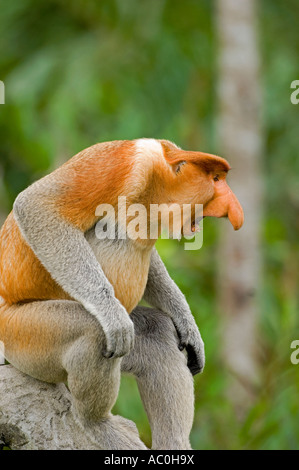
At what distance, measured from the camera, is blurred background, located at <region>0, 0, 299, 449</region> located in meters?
4.78

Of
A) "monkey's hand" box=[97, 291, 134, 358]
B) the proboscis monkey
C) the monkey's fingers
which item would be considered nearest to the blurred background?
the monkey's fingers

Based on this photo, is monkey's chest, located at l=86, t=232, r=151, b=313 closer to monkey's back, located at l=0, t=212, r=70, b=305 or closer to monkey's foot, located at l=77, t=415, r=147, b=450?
monkey's back, located at l=0, t=212, r=70, b=305

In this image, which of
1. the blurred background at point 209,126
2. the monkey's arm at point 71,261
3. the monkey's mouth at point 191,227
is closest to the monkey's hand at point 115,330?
the monkey's arm at point 71,261

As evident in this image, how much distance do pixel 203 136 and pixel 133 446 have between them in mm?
8299

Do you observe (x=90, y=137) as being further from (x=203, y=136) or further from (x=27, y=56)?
(x=203, y=136)

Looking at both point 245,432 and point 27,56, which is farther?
point 27,56

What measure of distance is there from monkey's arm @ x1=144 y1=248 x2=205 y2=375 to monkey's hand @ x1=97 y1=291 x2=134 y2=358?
0.55m

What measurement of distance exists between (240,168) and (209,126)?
145 inches

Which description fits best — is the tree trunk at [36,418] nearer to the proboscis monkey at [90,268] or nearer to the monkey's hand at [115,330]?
the proboscis monkey at [90,268]

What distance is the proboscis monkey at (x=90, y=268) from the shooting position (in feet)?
8.65

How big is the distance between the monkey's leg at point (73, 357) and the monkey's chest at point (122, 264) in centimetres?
17

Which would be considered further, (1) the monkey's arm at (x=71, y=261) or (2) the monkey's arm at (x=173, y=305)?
(2) the monkey's arm at (x=173, y=305)

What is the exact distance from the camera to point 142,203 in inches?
107

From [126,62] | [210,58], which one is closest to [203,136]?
[210,58]
